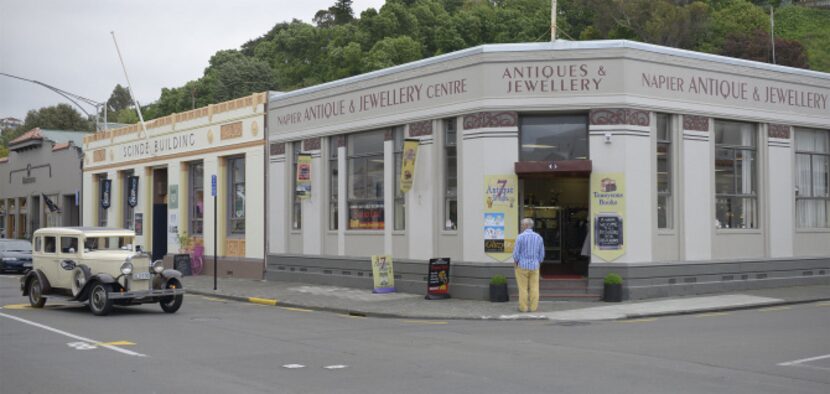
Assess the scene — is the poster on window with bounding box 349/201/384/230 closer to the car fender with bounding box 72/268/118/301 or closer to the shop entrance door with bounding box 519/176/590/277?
the shop entrance door with bounding box 519/176/590/277

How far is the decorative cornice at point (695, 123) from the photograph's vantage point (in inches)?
832

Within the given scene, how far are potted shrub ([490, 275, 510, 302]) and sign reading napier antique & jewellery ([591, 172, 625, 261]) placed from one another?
2.34 metres

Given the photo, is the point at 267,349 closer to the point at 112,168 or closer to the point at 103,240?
the point at 103,240

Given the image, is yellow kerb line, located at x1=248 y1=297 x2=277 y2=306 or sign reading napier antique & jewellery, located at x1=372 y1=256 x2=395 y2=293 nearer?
yellow kerb line, located at x1=248 y1=297 x2=277 y2=306

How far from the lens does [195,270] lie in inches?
1217

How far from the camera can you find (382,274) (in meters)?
22.4

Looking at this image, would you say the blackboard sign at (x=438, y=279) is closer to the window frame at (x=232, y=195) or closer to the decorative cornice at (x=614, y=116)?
the decorative cornice at (x=614, y=116)

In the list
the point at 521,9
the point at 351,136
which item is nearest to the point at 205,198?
the point at 351,136

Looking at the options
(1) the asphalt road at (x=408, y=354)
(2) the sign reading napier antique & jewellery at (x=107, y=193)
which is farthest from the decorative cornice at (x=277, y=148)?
(2) the sign reading napier antique & jewellery at (x=107, y=193)

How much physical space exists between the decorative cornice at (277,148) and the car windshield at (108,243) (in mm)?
8971

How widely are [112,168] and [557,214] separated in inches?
943

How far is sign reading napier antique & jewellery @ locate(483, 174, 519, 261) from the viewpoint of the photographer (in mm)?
20328

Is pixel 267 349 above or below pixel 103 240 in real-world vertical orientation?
below

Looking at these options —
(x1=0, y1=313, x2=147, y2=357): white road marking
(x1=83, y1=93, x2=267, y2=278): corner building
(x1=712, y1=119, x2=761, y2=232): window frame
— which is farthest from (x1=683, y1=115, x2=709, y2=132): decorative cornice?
(x1=0, y1=313, x2=147, y2=357): white road marking
